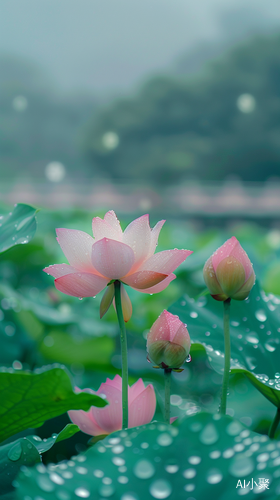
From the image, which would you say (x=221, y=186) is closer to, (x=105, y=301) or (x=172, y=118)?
(x=172, y=118)

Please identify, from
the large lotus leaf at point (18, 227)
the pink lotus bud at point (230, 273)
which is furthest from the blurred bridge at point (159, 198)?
the pink lotus bud at point (230, 273)

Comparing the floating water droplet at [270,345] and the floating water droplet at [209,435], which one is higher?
the floating water droplet at [209,435]

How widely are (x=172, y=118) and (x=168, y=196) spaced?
110cm

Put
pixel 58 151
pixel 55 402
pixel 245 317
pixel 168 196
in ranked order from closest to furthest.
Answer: pixel 55 402 < pixel 245 317 < pixel 168 196 < pixel 58 151

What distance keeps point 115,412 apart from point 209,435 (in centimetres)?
8

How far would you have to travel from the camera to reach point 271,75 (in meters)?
3.07

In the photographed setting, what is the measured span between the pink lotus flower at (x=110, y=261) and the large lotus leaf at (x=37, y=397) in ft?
→ 0.16

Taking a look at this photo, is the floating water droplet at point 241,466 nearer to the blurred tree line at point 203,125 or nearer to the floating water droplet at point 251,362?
the floating water droplet at point 251,362

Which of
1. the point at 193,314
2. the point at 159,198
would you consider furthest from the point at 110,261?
the point at 159,198

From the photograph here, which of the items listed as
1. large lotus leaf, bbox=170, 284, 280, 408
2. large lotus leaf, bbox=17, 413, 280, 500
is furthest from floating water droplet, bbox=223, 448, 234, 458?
large lotus leaf, bbox=170, 284, 280, 408

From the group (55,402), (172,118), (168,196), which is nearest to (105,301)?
(55,402)

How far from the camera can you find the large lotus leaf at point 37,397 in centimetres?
21

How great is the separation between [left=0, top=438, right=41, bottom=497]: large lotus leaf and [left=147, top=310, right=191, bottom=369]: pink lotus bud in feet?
0.29

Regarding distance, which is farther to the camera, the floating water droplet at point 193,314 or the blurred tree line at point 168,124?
the blurred tree line at point 168,124
